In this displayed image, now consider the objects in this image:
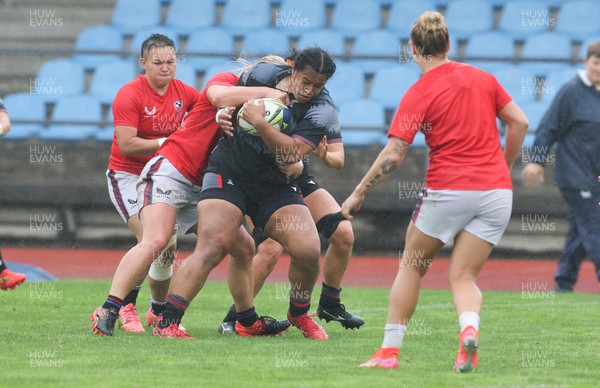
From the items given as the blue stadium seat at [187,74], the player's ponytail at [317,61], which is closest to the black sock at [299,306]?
the player's ponytail at [317,61]

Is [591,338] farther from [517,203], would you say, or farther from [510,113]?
[517,203]

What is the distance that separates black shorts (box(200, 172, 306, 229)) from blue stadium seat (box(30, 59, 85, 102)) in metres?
10.5

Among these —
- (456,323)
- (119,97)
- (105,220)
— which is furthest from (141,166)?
(105,220)

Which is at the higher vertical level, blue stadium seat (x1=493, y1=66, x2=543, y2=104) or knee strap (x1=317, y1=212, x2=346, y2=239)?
blue stadium seat (x1=493, y1=66, x2=543, y2=104)

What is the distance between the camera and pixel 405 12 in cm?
1862

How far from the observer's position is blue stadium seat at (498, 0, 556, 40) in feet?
59.2

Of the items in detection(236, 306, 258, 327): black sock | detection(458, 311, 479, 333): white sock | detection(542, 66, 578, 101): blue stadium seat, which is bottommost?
detection(236, 306, 258, 327): black sock

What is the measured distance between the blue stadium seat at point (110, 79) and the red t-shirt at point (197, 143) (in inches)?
367

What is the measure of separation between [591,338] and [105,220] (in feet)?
30.8

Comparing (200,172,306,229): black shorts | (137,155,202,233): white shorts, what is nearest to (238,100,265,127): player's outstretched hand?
(200,172,306,229): black shorts

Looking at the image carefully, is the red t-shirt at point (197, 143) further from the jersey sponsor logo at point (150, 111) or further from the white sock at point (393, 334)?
the white sock at point (393, 334)

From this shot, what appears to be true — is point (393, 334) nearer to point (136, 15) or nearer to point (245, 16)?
point (245, 16)

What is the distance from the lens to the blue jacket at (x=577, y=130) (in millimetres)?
10406

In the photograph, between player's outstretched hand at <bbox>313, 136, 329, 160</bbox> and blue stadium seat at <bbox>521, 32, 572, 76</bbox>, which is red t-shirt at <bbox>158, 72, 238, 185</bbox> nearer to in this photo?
player's outstretched hand at <bbox>313, 136, 329, 160</bbox>
